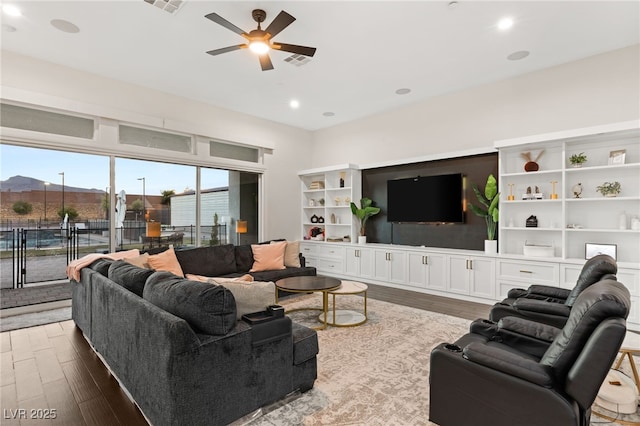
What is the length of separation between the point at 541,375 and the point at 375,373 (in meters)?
1.46

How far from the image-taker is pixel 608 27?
371 cm

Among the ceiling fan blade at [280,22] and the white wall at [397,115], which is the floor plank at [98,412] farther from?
the white wall at [397,115]

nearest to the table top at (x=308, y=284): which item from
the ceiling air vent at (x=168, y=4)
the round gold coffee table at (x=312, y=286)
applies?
the round gold coffee table at (x=312, y=286)

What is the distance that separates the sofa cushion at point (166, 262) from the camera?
4.21 m

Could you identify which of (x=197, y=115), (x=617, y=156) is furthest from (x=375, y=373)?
(x=197, y=115)

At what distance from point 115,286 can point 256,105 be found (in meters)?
4.56

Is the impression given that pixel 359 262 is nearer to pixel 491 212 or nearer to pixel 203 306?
pixel 491 212

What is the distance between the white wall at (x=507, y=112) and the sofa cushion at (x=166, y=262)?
13.8ft

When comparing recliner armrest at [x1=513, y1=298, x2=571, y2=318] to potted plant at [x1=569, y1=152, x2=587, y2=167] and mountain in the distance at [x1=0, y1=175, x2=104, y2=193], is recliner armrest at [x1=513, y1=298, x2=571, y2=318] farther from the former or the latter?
mountain in the distance at [x1=0, y1=175, x2=104, y2=193]

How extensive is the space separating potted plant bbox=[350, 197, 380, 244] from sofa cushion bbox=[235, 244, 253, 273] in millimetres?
2331

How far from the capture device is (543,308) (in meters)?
2.71

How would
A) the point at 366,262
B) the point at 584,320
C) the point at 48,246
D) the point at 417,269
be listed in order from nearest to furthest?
the point at 584,320, the point at 48,246, the point at 417,269, the point at 366,262

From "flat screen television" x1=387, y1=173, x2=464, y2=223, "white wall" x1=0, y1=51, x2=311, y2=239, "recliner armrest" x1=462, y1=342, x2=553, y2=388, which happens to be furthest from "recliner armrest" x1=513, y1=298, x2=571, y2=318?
"white wall" x1=0, y1=51, x2=311, y2=239

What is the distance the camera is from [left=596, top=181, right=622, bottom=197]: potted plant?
4117 mm
